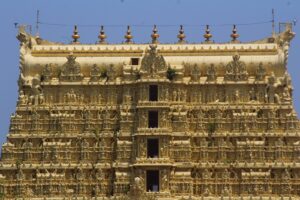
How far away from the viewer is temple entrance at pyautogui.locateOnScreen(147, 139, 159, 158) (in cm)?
8131

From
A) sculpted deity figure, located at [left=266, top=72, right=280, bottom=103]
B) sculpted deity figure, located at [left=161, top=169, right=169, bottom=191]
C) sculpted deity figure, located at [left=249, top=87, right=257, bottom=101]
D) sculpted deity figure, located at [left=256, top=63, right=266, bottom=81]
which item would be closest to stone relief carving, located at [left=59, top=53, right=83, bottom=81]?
sculpted deity figure, located at [left=161, top=169, right=169, bottom=191]

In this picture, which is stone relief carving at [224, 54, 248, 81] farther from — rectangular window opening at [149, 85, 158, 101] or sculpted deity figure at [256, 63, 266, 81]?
rectangular window opening at [149, 85, 158, 101]

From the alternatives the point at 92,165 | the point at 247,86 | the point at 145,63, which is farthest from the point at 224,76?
the point at 92,165

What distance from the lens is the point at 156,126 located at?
3238 inches

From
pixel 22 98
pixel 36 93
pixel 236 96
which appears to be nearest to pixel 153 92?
pixel 236 96

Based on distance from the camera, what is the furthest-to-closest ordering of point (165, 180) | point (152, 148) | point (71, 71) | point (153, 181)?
1. point (71, 71)
2. point (152, 148)
3. point (153, 181)
4. point (165, 180)

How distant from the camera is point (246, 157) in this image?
81.0 metres

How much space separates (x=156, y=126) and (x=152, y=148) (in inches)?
81.1

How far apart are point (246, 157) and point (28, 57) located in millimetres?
23004

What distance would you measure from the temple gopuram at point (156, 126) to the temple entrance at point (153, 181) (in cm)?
11

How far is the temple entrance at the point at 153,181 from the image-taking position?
264 ft

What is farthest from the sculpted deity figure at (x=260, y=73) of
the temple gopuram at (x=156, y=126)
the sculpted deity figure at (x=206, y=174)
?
the sculpted deity figure at (x=206, y=174)

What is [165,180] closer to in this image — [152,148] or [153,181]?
[153,181]

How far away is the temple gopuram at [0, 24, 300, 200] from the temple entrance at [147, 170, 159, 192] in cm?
11
